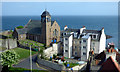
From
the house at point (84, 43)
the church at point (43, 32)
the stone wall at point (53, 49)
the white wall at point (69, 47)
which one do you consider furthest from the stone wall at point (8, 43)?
the white wall at point (69, 47)

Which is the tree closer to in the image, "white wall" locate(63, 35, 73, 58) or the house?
"white wall" locate(63, 35, 73, 58)

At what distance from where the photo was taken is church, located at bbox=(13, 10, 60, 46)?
64.5m

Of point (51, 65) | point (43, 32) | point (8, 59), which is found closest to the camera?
point (8, 59)

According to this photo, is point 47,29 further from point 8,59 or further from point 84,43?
point 8,59

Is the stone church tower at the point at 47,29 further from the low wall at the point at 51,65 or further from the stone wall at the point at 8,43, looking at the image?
the low wall at the point at 51,65

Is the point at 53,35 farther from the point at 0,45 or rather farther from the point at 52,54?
the point at 0,45

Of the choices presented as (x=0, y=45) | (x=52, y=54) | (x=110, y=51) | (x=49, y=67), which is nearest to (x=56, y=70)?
(x=49, y=67)

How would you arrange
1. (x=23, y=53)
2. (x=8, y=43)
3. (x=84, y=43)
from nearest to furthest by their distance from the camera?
1. (x=84, y=43)
2. (x=23, y=53)
3. (x=8, y=43)

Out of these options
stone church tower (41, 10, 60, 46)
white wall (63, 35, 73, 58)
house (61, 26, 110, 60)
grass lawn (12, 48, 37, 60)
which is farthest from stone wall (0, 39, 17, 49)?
white wall (63, 35, 73, 58)

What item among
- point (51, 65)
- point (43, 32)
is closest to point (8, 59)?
point (51, 65)

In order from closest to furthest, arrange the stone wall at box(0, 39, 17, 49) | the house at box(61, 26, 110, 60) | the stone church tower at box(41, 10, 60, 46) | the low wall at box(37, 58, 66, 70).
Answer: the low wall at box(37, 58, 66, 70) < the house at box(61, 26, 110, 60) < the stone wall at box(0, 39, 17, 49) < the stone church tower at box(41, 10, 60, 46)

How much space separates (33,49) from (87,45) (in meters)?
21.8

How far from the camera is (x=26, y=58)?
51.3m

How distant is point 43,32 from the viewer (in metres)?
66.1
